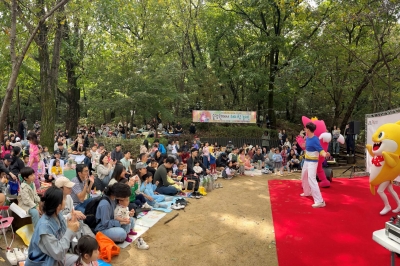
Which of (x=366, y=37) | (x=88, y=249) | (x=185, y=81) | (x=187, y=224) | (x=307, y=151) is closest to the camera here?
(x=88, y=249)

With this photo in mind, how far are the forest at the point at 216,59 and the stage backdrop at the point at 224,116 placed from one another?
1.28 meters

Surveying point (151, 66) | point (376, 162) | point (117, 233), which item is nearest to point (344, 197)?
point (376, 162)

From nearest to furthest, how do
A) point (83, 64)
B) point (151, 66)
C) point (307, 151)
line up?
point (307, 151) < point (151, 66) < point (83, 64)

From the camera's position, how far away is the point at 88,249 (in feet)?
10.6

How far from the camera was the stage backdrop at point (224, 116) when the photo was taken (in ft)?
51.7

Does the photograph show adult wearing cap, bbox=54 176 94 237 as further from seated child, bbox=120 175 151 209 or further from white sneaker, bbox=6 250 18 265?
seated child, bbox=120 175 151 209

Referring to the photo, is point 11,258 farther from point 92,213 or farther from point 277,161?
point 277,161

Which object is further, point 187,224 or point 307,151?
point 307,151

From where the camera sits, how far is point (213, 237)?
5.22 m

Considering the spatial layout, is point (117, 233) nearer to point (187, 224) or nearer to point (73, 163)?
point (187, 224)

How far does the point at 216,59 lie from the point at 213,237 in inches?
604

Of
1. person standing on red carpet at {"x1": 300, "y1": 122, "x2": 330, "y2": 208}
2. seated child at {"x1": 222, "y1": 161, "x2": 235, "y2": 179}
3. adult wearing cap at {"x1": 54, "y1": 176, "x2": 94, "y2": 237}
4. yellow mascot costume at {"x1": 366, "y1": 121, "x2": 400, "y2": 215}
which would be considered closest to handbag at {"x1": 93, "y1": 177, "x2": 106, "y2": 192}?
adult wearing cap at {"x1": 54, "y1": 176, "x2": 94, "y2": 237}

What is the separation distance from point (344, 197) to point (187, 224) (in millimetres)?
4082

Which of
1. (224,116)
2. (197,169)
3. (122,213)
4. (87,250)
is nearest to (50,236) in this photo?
(87,250)
